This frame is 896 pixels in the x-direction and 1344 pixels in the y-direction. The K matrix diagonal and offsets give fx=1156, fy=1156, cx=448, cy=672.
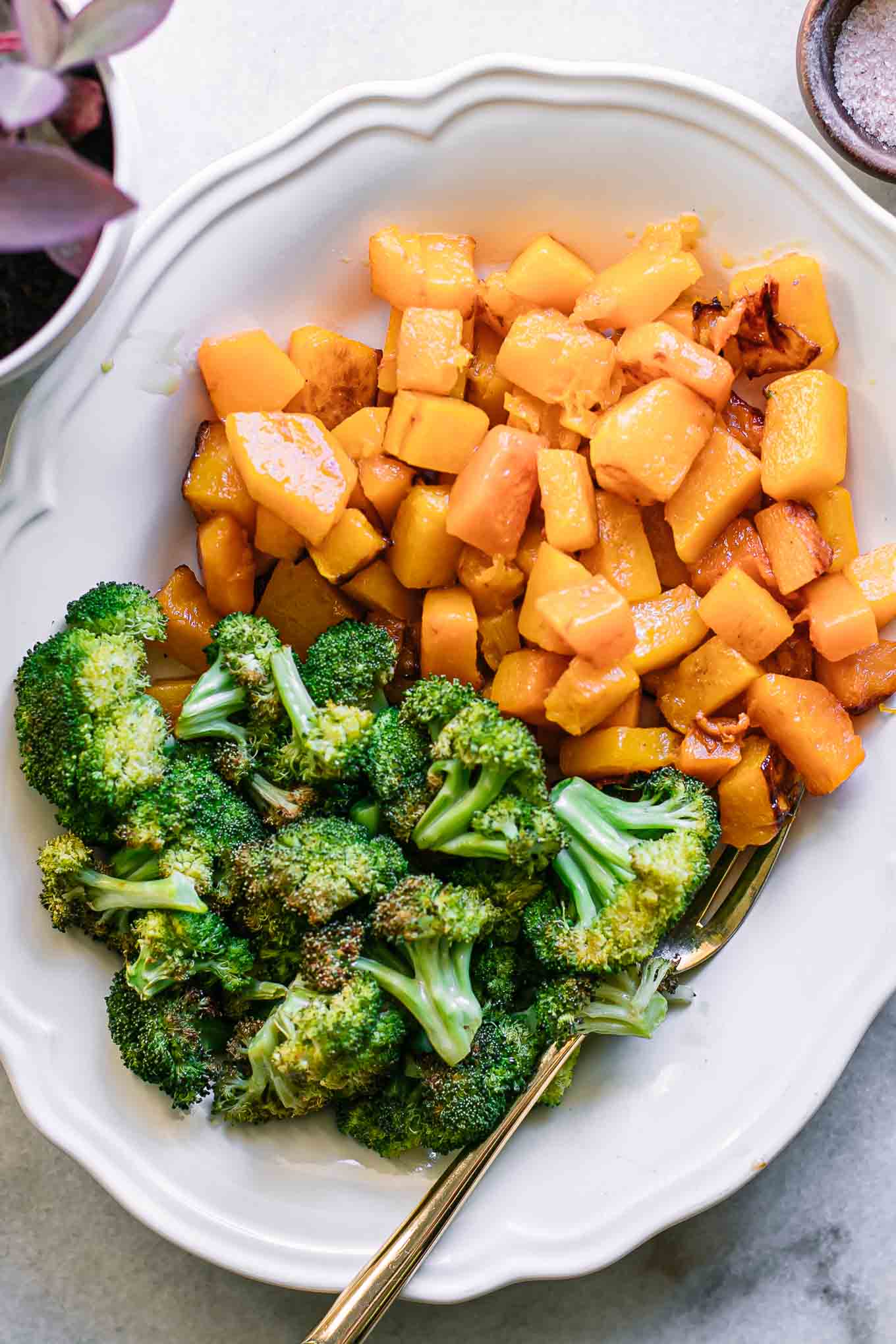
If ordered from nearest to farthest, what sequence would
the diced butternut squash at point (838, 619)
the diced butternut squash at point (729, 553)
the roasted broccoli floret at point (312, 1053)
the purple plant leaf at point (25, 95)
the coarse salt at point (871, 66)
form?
the purple plant leaf at point (25, 95) < the roasted broccoli floret at point (312, 1053) < the diced butternut squash at point (838, 619) < the diced butternut squash at point (729, 553) < the coarse salt at point (871, 66)

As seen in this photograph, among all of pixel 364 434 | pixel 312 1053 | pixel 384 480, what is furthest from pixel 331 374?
pixel 312 1053

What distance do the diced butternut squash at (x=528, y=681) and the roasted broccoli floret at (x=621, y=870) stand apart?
163 millimetres

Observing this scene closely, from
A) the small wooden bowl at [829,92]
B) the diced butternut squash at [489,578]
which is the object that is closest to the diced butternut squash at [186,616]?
the diced butternut squash at [489,578]

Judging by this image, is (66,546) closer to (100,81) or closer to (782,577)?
(100,81)

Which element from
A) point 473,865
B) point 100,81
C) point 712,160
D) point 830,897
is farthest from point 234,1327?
point 712,160

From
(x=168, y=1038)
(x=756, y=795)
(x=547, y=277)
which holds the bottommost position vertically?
(x=168, y=1038)

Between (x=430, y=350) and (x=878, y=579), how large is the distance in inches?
38.5

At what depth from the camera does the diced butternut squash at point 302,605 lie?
2.35 meters

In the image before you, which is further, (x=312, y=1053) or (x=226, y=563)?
(x=226, y=563)

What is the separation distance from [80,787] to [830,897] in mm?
1471

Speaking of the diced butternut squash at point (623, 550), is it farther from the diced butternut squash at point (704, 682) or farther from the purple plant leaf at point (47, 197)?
the purple plant leaf at point (47, 197)

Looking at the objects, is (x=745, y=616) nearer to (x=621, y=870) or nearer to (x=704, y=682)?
(x=704, y=682)

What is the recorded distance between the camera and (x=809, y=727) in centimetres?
221

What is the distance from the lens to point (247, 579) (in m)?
2.39
